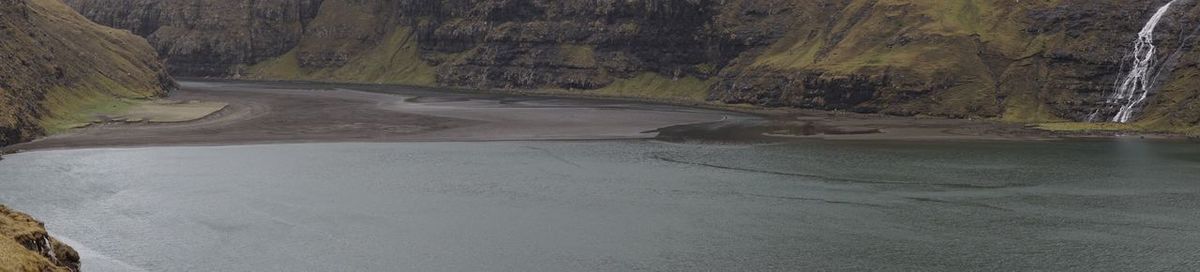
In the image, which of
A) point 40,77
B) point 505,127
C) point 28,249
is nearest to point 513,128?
point 505,127

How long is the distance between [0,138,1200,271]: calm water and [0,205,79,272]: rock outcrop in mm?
6605

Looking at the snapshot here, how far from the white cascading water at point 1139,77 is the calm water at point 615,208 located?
32.7 metres

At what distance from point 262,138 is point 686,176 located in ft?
207

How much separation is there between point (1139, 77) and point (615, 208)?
379 ft

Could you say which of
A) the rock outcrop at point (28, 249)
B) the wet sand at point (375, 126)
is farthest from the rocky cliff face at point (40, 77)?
the rock outcrop at point (28, 249)

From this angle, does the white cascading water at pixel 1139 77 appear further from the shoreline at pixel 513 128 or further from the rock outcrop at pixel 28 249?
the rock outcrop at pixel 28 249

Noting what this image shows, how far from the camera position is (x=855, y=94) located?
192250 millimetres

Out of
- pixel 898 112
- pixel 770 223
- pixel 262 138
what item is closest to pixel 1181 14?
pixel 898 112

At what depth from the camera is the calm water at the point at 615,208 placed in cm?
6800

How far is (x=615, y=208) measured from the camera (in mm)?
86875

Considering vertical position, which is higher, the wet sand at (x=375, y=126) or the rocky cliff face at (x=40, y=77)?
the rocky cliff face at (x=40, y=77)

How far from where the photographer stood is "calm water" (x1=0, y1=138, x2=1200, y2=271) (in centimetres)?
6800

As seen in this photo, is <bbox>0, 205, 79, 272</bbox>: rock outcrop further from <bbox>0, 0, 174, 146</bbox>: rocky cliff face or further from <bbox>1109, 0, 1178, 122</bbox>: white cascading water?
<bbox>1109, 0, 1178, 122</bbox>: white cascading water

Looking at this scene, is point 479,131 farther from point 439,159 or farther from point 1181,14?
point 1181,14
